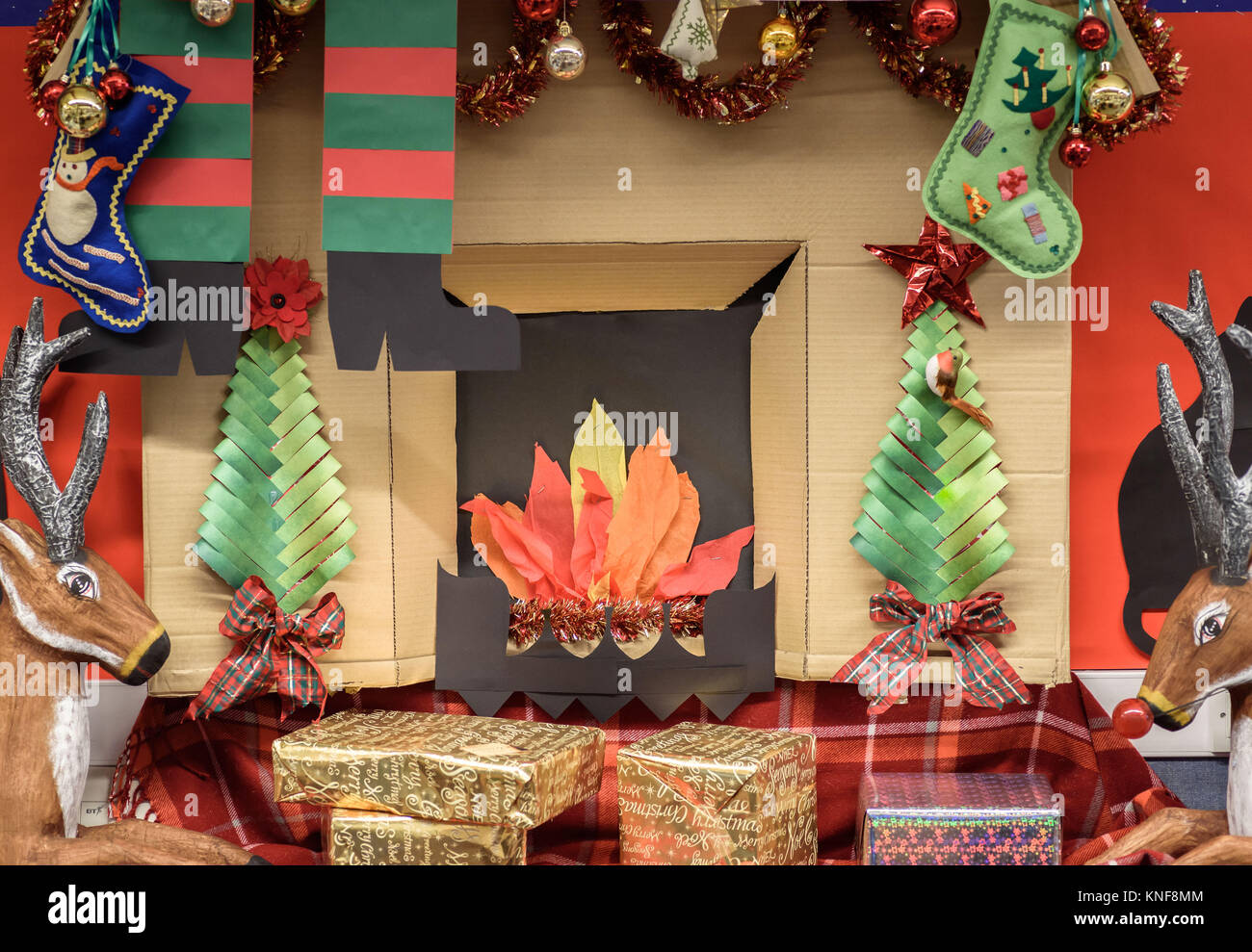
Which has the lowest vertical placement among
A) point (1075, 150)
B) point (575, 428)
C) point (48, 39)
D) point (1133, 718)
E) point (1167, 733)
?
point (1167, 733)

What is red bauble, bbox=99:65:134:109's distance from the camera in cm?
186

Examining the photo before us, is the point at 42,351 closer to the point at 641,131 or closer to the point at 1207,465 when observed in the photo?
the point at 641,131

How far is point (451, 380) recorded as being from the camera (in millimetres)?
2303

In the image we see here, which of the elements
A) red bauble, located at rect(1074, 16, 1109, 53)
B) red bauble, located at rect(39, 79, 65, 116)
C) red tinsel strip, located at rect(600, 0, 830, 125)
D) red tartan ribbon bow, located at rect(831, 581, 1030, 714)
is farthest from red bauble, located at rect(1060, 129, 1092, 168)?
red bauble, located at rect(39, 79, 65, 116)

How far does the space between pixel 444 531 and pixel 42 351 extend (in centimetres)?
81

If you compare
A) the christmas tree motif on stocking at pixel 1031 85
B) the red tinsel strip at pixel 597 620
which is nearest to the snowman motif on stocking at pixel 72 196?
the red tinsel strip at pixel 597 620

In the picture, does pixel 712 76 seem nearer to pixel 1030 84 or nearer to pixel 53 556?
pixel 1030 84

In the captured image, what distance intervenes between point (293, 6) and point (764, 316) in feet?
3.40

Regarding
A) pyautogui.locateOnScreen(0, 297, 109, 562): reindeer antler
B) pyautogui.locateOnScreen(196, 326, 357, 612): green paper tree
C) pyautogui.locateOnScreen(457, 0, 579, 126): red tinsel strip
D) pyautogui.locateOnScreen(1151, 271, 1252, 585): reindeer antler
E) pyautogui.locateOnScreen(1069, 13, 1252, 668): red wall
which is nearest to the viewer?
pyautogui.locateOnScreen(1151, 271, 1252, 585): reindeer antler

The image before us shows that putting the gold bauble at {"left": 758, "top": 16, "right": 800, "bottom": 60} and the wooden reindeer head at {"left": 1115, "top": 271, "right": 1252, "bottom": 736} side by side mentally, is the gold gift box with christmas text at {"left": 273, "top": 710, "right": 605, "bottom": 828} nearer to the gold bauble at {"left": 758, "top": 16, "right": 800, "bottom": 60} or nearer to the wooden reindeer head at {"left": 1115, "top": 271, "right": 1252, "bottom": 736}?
the wooden reindeer head at {"left": 1115, "top": 271, "right": 1252, "bottom": 736}

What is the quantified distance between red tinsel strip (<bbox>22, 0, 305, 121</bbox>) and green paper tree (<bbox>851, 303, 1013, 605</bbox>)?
50.7 inches

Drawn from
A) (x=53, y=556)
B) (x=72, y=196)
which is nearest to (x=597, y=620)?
(x=53, y=556)

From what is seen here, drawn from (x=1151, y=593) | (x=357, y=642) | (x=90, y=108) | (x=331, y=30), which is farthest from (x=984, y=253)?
(x=90, y=108)

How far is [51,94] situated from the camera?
6.04ft
